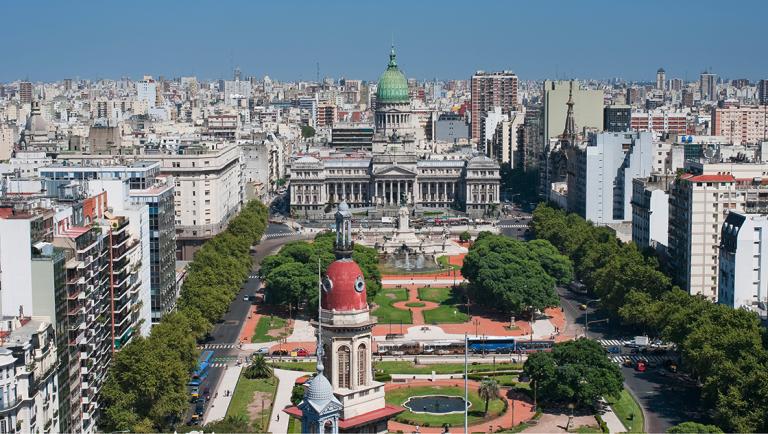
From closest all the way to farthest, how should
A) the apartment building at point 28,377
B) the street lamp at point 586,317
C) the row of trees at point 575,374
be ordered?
the apartment building at point 28,377 → the row of trees at point 575,374 → the street lamp at point 586,317

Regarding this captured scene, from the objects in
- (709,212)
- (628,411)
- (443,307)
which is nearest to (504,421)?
(628,411)

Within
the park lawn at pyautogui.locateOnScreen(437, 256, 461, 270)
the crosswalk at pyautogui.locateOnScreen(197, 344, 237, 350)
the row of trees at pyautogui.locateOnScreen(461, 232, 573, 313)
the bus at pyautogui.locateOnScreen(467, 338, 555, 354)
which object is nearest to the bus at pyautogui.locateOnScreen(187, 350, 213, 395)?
the crosswalk at pyautogui.locateOnScreen(197, 344, 237, 350)

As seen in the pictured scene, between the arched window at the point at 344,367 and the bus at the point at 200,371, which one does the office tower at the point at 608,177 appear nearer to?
the bus at the point at 200,371

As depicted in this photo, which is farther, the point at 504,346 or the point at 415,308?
the point at 415,308

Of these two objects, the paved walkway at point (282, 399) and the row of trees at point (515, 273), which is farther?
the row of trees at point (515, 273)

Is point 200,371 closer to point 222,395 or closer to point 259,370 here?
point 259,370

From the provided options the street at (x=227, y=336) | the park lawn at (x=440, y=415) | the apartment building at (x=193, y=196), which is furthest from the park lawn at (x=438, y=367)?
the apartment building at (x=193, y=196)
